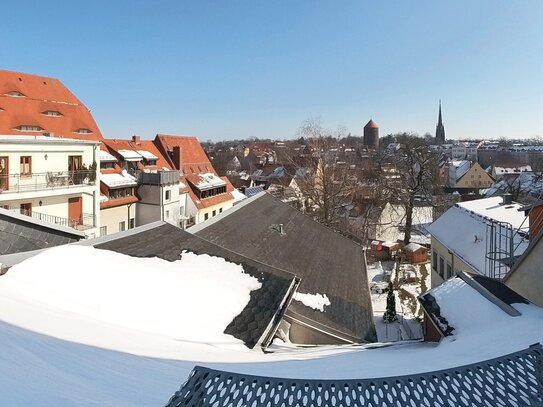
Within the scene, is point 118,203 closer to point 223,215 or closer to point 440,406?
point 223,215

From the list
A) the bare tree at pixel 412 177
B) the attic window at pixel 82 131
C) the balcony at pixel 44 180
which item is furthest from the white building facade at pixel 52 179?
the bare tree at pixel 412 177

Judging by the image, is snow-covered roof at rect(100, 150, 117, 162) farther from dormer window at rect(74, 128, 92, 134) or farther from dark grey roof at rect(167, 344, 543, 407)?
dark grey roof at rect(167, 344, 543, 407)

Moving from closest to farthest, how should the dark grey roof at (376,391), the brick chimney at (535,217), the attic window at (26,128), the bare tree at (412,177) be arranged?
the dark grey roof at (376,391) < the brick chimney at (535,217) < the attic window at (26,128) < the bare tree at (412,177)

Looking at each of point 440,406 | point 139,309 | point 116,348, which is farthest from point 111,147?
point 440,406

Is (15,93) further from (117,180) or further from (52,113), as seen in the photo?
(117,180)

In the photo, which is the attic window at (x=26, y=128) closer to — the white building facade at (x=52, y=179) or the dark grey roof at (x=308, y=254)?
the white building facade at (x=52, y=179)

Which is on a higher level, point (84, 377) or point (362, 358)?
point (84, 377)
